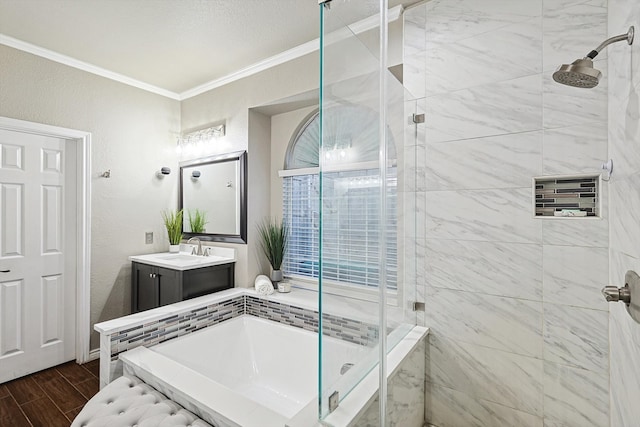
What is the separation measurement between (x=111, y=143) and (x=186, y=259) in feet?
4.28

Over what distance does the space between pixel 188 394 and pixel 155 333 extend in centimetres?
76

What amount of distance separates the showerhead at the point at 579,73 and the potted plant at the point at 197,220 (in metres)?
3.02

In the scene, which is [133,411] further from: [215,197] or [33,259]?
[215,197]

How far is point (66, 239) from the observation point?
280 cm

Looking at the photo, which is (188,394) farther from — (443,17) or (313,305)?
(443,17)

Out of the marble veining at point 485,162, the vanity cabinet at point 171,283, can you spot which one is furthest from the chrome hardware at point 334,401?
the vanity cabinet at point 171,283

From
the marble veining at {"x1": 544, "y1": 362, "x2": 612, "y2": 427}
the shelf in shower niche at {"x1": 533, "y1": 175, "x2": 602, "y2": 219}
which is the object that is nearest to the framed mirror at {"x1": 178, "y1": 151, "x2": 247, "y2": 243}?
the shelf in shower niche at {"x1": 533, "y1": 175, "x2": 602, "y2": 219}

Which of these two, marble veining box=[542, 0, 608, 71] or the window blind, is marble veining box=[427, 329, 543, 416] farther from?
marble veining box=[542, 0, 608, 71]

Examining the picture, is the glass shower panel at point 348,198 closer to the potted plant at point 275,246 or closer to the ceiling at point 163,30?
the ceiling at point 163,30

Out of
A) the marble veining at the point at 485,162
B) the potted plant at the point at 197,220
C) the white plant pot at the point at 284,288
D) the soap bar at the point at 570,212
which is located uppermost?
the marble veining at the point at 485,162

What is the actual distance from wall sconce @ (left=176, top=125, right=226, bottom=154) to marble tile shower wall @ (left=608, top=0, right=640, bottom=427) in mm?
2848

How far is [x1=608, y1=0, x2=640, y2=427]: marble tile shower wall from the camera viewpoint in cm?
103

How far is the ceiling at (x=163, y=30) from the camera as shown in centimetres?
207

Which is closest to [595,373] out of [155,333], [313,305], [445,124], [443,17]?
[445,124]
